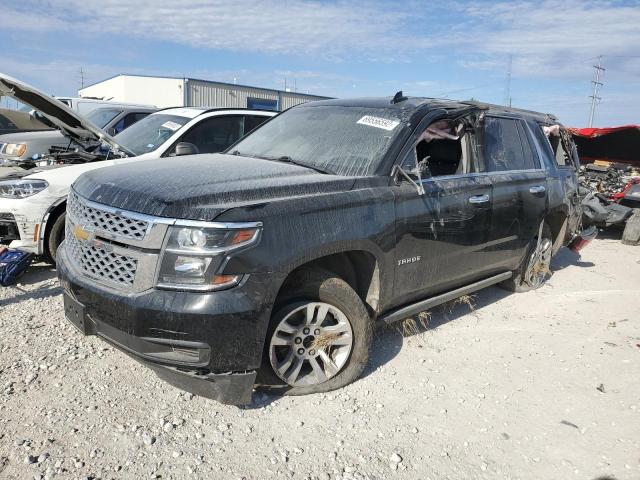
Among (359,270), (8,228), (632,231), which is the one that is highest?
(359,270)

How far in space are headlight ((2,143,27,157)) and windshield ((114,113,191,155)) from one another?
8.73 feet

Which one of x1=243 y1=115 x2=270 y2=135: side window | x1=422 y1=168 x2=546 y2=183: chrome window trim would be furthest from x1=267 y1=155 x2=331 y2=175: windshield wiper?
x1=243 y1=115 x2=270 y2=135: side window

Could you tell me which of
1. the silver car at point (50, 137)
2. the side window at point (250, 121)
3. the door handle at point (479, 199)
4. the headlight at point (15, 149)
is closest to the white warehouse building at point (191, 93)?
the silver car at point (50, 137)

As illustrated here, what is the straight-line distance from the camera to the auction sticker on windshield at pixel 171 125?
6277 millimetres

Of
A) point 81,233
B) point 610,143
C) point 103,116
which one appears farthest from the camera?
point 610,143

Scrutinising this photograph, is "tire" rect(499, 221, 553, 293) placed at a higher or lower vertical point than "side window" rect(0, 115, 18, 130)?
lower

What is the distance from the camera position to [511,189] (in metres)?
4.71

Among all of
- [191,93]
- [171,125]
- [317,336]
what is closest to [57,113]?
[171,125]

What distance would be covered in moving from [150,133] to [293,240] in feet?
14.1

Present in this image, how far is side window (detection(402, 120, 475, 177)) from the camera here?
4.18m

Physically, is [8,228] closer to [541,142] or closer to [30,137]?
[30,137]

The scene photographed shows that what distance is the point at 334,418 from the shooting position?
10.3ft

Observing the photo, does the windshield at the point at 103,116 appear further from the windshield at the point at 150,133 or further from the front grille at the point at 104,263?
the front grille at the point at 104,263

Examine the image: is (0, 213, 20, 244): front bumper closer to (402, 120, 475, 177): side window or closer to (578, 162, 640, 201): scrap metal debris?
(402, 120, 475, 177): side window
